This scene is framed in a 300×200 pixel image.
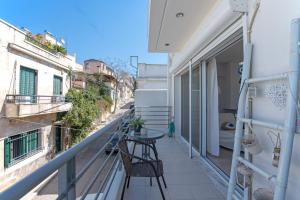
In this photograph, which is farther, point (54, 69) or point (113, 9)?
point (113, 9)

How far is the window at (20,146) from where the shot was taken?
7831 millimetres

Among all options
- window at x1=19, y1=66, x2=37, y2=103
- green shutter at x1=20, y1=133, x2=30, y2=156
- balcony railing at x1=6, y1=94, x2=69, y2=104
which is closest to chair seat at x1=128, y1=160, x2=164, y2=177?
balcony railing at x1=6, y1=94, x2=69, y2=104

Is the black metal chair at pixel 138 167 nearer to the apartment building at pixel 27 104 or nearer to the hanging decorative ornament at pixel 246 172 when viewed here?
the hanging decorative ornament at pixel 246 172

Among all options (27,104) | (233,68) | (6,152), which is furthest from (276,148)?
(27,104)

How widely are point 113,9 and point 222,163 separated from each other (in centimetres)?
1083

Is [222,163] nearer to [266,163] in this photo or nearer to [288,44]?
[266,163]

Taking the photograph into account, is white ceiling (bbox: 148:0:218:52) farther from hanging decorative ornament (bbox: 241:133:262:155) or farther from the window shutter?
the window shutter

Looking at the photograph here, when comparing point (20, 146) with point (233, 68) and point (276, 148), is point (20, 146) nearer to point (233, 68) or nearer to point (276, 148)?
point (233, 68)

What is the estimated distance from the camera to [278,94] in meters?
1.52

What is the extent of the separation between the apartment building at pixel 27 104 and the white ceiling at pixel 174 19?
18.8 feet

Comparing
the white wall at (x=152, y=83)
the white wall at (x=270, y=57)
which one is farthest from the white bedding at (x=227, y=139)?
the white wall at (x=152, y=83)

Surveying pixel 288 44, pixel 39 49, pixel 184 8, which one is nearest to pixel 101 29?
pixel 39 49

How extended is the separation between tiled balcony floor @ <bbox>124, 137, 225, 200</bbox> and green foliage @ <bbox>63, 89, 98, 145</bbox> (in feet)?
29.0

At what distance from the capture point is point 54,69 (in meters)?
11.4
